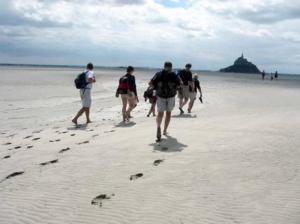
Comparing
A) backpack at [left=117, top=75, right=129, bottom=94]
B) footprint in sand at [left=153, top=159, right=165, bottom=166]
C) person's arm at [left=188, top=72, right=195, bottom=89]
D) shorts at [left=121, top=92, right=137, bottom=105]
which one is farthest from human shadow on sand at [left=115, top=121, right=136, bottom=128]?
footprint in sand at [left=153, top=159, right=165, bottom=166]

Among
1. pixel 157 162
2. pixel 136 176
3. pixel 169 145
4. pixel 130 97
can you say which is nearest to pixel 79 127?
pixel 130 97

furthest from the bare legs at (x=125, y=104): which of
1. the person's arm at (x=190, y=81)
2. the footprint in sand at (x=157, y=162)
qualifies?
the footprint in sand at (x=157, y=162)

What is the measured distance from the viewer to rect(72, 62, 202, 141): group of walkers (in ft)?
33.2

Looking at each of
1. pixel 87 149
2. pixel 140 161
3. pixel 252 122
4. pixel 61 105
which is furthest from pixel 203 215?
pixel 61 105

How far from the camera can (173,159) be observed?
811cm

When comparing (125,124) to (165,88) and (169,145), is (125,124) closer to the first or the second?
(165,88)

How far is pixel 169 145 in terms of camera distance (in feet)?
30.8

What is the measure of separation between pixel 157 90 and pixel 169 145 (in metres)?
1.48

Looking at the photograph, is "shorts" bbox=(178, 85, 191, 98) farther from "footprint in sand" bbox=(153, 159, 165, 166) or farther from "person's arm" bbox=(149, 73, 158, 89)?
"footprint in sand" bbox=(153, 159, 165, 166)

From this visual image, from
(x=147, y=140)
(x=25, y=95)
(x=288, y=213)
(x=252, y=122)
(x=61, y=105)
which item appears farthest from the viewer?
(x=25, y=95)

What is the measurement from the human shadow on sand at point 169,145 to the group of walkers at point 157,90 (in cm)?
24

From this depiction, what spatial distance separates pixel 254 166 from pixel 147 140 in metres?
3.19

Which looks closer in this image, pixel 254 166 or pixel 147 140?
pixel 254 166

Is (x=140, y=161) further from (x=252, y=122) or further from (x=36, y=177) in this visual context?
(x=252, y=122)
